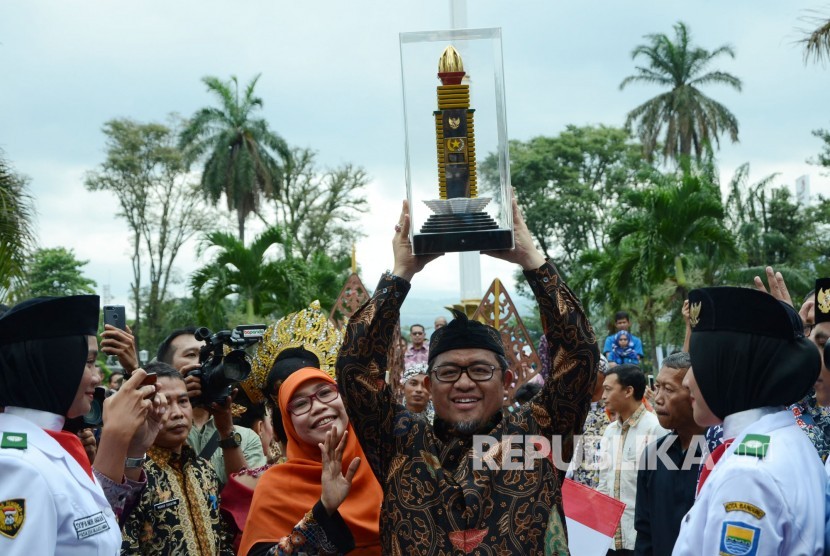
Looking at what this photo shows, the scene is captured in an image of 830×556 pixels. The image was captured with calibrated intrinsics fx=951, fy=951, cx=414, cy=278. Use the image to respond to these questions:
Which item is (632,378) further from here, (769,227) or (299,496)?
(769,227)

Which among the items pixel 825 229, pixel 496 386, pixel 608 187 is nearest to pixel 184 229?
pixel 608 187

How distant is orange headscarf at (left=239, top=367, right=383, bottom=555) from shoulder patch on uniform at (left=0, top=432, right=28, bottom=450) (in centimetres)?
131

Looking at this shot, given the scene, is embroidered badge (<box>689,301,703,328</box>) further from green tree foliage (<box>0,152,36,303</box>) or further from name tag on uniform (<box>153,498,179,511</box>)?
green tree foliage (<box>0,152,36,303</box>)

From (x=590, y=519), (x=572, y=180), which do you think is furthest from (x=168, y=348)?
(x=572, y=180)

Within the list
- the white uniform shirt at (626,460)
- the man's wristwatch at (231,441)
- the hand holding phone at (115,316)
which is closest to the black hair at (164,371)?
the hand holding phone at (115,316)

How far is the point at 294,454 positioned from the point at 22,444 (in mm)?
1494

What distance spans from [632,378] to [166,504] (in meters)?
3.82

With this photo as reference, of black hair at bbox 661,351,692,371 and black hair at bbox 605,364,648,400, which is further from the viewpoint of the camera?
black hair at bbox 605,364,648,400

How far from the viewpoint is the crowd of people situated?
266 centimetres

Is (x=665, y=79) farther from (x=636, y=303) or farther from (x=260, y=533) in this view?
(x=260, y=533)

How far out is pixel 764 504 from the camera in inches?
102

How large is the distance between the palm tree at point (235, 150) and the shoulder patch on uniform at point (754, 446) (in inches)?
1360

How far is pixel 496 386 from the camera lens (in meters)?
3.55

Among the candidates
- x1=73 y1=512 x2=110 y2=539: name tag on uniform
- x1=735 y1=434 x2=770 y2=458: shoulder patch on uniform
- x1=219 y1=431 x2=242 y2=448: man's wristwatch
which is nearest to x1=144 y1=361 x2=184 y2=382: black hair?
x1=219 y1=431 x2=242 y2=448: man's wristwatch
